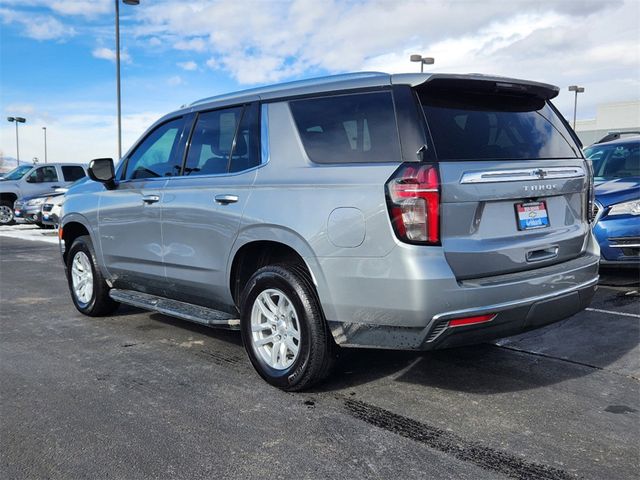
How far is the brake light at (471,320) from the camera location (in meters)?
3.12

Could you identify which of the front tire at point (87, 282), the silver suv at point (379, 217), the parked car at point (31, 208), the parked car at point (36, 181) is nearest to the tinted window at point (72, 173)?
the parked car at point (36, 181)

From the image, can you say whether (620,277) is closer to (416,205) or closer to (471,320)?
(471,320)

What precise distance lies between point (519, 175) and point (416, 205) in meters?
0.71

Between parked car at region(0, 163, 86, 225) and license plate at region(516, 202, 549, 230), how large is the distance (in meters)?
17.7

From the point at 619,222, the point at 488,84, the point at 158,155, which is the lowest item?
the point at 619,222

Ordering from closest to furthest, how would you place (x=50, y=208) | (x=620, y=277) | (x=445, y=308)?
1. (x=445, y=308)
2. (x=620, y=277)
3. (x=50, y=208)

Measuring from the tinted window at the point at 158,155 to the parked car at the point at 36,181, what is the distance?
14.7m

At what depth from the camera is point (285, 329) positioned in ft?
12.5

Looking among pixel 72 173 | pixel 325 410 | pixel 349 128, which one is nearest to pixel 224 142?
pixel 349 128

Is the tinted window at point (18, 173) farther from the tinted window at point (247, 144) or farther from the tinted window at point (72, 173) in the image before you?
the tinted window at point (247, 144)

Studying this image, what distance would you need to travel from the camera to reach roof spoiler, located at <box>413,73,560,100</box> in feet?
10.9

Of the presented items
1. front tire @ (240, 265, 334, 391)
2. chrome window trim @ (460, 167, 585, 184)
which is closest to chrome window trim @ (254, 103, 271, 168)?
front tire @ (240, 265, 334, 391)

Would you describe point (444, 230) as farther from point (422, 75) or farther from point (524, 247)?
point (422, 75)

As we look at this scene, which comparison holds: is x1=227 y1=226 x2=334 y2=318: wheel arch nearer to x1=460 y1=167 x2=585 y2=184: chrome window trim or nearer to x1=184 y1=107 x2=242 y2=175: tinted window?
x1=184 y1=107 x2=242 y2=175: tinted window
